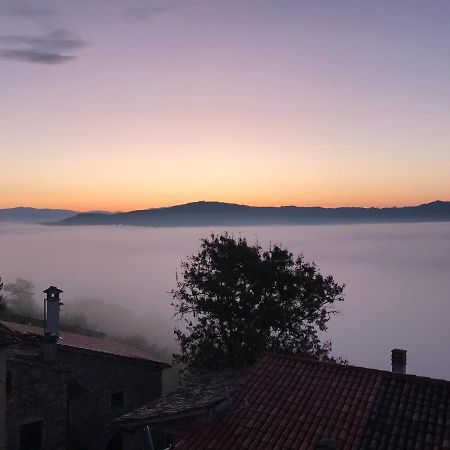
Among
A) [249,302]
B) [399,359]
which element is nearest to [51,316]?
[249,302]

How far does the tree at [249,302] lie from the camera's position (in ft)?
101

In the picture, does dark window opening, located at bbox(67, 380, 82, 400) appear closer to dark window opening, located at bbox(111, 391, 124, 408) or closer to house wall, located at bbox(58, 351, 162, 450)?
house wall, located at bbox(58, 351, 162, 450)

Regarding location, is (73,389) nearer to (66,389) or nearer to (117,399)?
(66,389)

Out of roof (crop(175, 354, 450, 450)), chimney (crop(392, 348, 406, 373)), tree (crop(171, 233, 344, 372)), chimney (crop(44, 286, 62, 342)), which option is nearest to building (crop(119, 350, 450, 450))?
roof (crop(175, 354, 450, 450))

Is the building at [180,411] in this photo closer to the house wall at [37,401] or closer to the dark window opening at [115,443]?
the house wall at [37,401]

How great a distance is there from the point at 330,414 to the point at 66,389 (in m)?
11.0

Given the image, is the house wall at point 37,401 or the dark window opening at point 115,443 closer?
the house wall at point 37,401

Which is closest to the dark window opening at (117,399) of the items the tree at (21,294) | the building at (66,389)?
the building at (66,389)

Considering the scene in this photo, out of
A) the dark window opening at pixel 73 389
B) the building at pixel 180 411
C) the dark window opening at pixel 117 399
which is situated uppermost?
the building at pixel 180 411

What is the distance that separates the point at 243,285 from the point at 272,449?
1676 centimetres

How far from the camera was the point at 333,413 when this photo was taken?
1553 centimetres

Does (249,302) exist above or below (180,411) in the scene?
above

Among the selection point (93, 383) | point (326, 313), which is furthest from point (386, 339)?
point (93, 383)

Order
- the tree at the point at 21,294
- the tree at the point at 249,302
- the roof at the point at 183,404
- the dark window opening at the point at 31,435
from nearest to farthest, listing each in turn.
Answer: the roof at the point at 183,404 < the dark window opening at the point at 31,435 < the tree at the point at 249,302 < the tree at the point at 21,294
